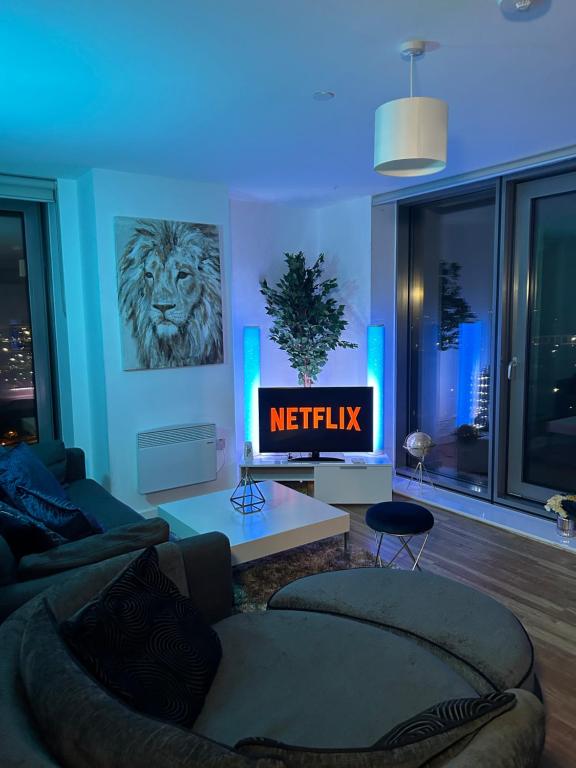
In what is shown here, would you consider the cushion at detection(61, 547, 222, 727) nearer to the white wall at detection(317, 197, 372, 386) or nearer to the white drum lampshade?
the white drum lampshade

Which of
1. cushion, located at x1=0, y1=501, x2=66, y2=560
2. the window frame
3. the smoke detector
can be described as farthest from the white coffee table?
the smoke detector

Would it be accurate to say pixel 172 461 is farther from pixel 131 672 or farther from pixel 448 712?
pixel 448 712

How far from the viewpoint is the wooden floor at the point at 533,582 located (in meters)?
2.27

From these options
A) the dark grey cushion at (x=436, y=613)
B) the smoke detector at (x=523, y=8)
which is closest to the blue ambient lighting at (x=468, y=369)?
the dark grey cushion at (x=436, y=613)

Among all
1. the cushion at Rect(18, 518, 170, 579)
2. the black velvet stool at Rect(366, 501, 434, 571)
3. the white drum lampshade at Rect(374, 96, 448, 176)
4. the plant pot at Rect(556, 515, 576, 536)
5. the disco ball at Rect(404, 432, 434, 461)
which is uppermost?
the white drum lampshade at Rect(374, 96, 448, 176)

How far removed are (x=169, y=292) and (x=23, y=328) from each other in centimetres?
113

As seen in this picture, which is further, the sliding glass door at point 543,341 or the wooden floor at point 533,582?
the sliding glass door at point 543,341

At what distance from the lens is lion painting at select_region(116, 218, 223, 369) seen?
4223 mm

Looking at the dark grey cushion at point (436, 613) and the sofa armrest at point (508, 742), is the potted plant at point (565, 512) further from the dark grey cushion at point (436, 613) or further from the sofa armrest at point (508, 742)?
the sofa armrest at point (508, 742)

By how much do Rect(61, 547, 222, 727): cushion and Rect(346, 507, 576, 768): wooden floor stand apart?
133cm

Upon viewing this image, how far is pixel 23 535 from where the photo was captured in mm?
2244

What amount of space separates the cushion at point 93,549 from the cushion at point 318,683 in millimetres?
457

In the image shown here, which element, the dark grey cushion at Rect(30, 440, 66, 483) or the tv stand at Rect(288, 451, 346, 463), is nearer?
the dark grey cushion at Rect(30, 440, 66, 483)

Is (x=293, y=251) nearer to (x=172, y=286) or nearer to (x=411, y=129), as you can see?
(x=172, y=286)
